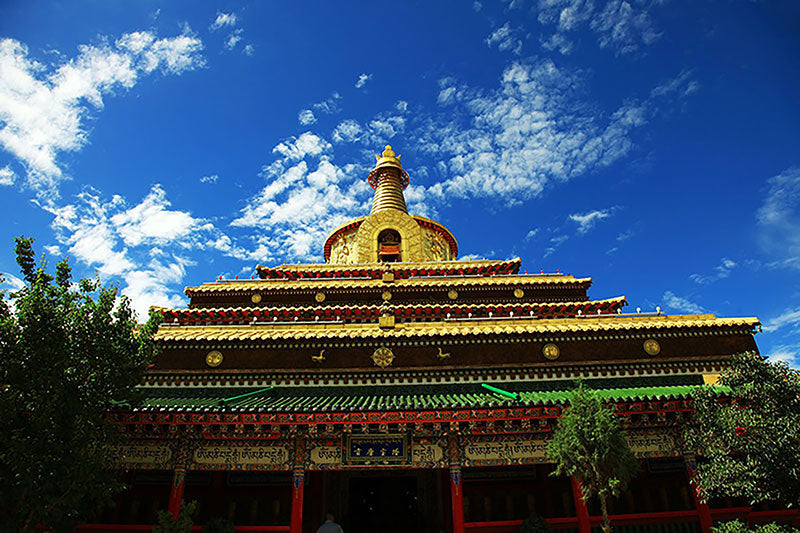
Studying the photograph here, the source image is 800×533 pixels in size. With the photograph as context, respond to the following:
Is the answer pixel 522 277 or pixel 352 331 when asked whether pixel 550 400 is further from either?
pixel 522 277

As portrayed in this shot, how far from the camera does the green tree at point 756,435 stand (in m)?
9.38

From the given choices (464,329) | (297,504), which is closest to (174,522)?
(297,504)

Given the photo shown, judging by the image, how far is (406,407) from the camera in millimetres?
12094

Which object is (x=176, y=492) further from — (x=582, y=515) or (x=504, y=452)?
(x=582, y=515)

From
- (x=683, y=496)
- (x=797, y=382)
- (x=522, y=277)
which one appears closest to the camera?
(x=797, y=382)

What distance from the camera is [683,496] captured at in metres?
13.9

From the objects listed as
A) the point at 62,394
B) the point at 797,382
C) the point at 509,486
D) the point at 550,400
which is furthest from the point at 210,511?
the point at 797,382

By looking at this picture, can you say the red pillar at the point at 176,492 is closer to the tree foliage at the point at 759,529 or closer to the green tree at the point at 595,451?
the green tree at the point at 595,451

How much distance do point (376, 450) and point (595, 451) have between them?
20.4 feet

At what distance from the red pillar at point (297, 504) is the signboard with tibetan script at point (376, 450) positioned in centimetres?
141

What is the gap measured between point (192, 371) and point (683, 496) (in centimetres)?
1780

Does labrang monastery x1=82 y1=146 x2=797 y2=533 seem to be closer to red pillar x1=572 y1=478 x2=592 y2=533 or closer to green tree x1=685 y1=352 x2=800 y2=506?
→ red pillar x1=572 y1=478 x2=592 y2=533

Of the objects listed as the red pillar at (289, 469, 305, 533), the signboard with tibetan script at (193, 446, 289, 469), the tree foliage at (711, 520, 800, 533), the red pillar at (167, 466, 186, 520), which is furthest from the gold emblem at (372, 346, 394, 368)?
the tree foliage at (711, 520, 800, 533)

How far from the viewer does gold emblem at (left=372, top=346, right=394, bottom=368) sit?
1588 cm
